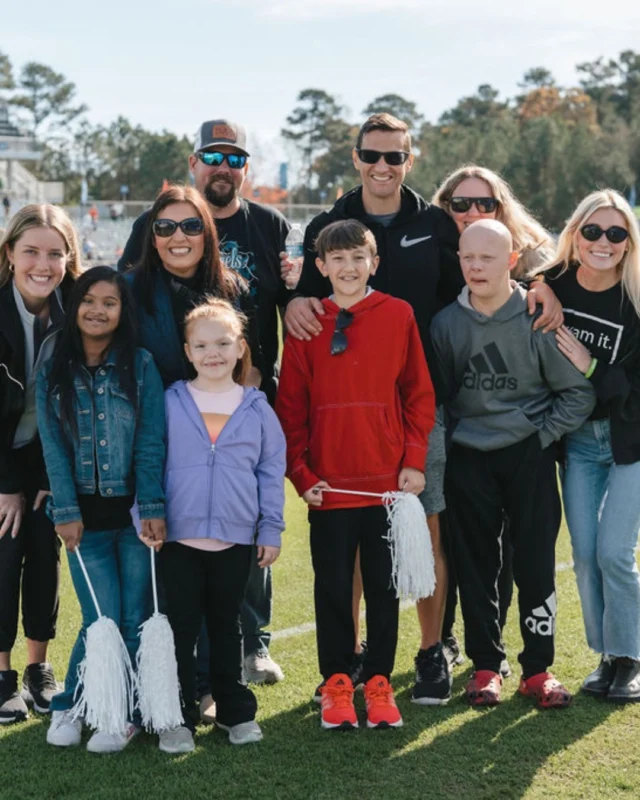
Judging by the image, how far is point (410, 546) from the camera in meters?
4.15

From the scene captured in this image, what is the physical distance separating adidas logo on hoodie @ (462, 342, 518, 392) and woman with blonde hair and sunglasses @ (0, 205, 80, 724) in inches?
68.5

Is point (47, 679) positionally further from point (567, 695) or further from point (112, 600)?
point (567, 695)

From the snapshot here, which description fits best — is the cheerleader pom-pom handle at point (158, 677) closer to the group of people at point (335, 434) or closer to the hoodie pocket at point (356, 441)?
the group of people at point (335, 434)

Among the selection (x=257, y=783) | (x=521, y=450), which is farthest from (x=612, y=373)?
(x=257, y=783)

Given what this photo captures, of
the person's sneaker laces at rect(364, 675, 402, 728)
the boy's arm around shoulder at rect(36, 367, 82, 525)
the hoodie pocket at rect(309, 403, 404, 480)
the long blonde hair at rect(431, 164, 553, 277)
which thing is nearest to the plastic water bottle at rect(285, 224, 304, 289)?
the long blonde hair at rect(431, 164, 553, 277)

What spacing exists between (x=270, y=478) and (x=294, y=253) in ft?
4.43

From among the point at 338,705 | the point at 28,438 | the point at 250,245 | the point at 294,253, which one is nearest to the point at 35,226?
the point at 28,438

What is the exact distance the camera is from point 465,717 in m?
4.29

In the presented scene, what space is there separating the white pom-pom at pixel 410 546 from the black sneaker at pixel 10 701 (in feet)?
5.42

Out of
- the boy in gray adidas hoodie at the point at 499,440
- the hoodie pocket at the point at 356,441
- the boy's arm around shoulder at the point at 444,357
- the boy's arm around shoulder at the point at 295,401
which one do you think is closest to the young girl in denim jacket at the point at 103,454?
the boy's arm around shoulder at the point at 295,401

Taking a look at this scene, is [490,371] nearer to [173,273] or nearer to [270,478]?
[270,478]

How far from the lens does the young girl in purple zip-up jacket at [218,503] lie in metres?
3.95

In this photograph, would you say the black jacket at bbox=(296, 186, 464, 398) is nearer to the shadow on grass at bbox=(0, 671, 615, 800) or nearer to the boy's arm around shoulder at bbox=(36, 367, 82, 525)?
the boy's arm around shoulder at bbox=(36, 367, 82, 525)

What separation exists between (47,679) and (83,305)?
168 centimetres
